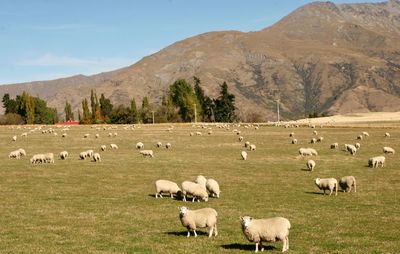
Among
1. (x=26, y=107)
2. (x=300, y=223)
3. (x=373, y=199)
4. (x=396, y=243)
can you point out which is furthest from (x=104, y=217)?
(x=26, y=107)

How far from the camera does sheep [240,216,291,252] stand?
16953 mm

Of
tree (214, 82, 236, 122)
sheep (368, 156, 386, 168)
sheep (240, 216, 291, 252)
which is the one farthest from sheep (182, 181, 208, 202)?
tree (214, 82, 236, 122)

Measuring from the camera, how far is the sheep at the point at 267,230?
1695 centimetres

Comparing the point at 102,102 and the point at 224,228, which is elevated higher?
the point at 102,102

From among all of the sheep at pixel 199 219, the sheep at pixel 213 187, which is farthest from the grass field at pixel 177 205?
the sheep at pixel 213 187

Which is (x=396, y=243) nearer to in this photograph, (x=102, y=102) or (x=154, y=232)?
(x=154, y=232)

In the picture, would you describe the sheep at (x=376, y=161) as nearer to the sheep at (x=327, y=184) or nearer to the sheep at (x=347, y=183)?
the sheep at (x=347, y=183)

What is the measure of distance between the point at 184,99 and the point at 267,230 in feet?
485

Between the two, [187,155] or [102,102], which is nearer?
[187,155]

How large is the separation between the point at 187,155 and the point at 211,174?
51.5 feet

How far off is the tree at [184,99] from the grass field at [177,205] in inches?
4472

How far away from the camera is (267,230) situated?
672 inches

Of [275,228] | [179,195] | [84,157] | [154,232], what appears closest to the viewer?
[275,228]

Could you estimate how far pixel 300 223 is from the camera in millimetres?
21953
